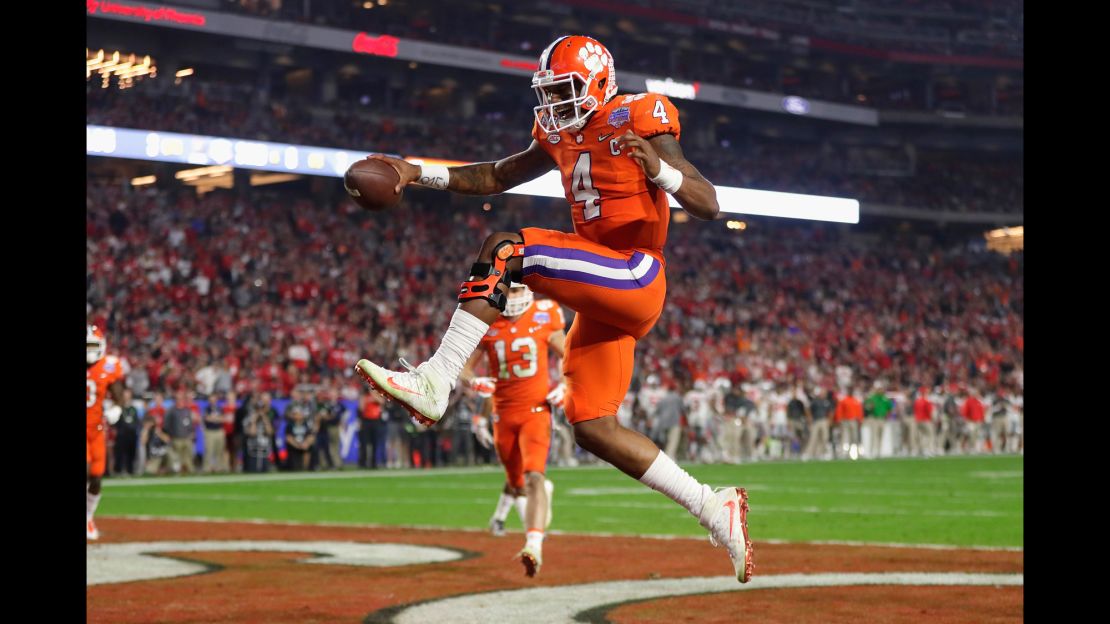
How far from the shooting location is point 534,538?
8258mm

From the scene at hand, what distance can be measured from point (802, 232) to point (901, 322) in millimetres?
5863

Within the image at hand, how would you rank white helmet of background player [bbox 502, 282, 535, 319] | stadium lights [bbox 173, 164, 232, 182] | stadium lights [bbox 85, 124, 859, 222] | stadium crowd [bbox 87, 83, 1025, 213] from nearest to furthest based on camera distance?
white helmet of background player [bbox 502, 282, 535, 319] < stadium lights [bbox 85, 124, 859, 222] < stadium crowd [bbox 87, 83, 1025, 213] < stadium lights [bbox 173, 164, 232, 182]

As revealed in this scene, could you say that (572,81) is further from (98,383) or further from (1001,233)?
(1001,233)

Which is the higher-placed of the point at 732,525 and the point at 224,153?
the point at 224,153

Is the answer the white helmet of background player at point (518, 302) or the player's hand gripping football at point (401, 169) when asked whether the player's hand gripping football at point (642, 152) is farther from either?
the white helmet of background player at point (518, 302)

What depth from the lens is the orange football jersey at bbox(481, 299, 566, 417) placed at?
977 centimetres

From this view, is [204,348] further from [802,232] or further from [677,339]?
[802,232]

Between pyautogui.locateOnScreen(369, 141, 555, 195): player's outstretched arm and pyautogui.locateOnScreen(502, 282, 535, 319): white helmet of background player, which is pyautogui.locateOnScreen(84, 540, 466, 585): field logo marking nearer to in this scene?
pyautogui.locateOnScreen(502, 282, 535, 319): white helmet of background player

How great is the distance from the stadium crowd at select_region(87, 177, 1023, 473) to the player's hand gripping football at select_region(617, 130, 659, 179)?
55.9 feet

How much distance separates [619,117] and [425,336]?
2238cm

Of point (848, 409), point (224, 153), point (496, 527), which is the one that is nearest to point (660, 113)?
point (496, 527)

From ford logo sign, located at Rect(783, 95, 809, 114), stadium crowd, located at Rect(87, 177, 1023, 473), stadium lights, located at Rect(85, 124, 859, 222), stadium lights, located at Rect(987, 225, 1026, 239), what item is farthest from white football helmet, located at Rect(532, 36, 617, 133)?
stadium lights, located at Rect(987, 225, 1026, 239)

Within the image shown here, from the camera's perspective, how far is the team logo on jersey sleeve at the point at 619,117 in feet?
16.7

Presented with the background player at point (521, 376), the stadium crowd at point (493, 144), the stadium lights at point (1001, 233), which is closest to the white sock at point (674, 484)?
the background player at point (521, 376)
